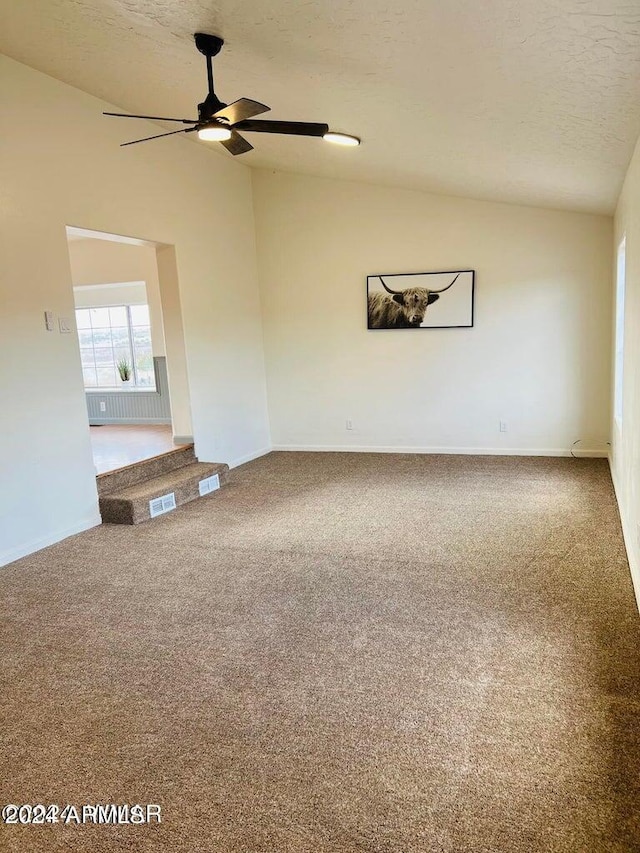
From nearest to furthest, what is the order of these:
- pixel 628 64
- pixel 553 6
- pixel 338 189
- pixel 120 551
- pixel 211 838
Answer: pixel 211 838 → pixel 553 6 → pixel 628 64 → pixel 120 551 → pixel 338 189

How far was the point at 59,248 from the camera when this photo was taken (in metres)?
3.96

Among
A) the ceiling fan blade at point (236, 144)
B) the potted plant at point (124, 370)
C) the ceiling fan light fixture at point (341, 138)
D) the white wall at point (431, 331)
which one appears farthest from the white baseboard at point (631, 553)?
the potted plant at point (124, 370)

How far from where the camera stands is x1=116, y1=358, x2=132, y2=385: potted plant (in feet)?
25.9

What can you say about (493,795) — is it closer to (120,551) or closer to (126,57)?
(120,551)

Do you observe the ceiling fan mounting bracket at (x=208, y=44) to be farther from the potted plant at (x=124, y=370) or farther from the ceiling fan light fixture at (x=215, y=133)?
the potted plant at (x=124, y=370)

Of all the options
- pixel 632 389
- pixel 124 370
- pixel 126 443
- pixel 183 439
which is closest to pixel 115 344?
pixel 124 370

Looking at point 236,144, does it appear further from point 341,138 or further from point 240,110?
point 341,138

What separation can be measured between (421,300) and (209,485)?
2.99 meters

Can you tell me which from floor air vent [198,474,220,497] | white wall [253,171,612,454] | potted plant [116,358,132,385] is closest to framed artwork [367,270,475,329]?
white wall [253,171,612,454]

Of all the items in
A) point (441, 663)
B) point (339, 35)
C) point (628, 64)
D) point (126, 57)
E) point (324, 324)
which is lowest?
point (441, 663)

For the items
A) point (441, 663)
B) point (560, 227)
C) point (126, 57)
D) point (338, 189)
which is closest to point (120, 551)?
point (441, 663)

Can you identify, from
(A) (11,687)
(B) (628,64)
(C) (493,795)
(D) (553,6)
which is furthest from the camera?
(A) (11,687)

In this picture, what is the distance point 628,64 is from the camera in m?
2.04

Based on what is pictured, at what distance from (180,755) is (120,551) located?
2.10m
